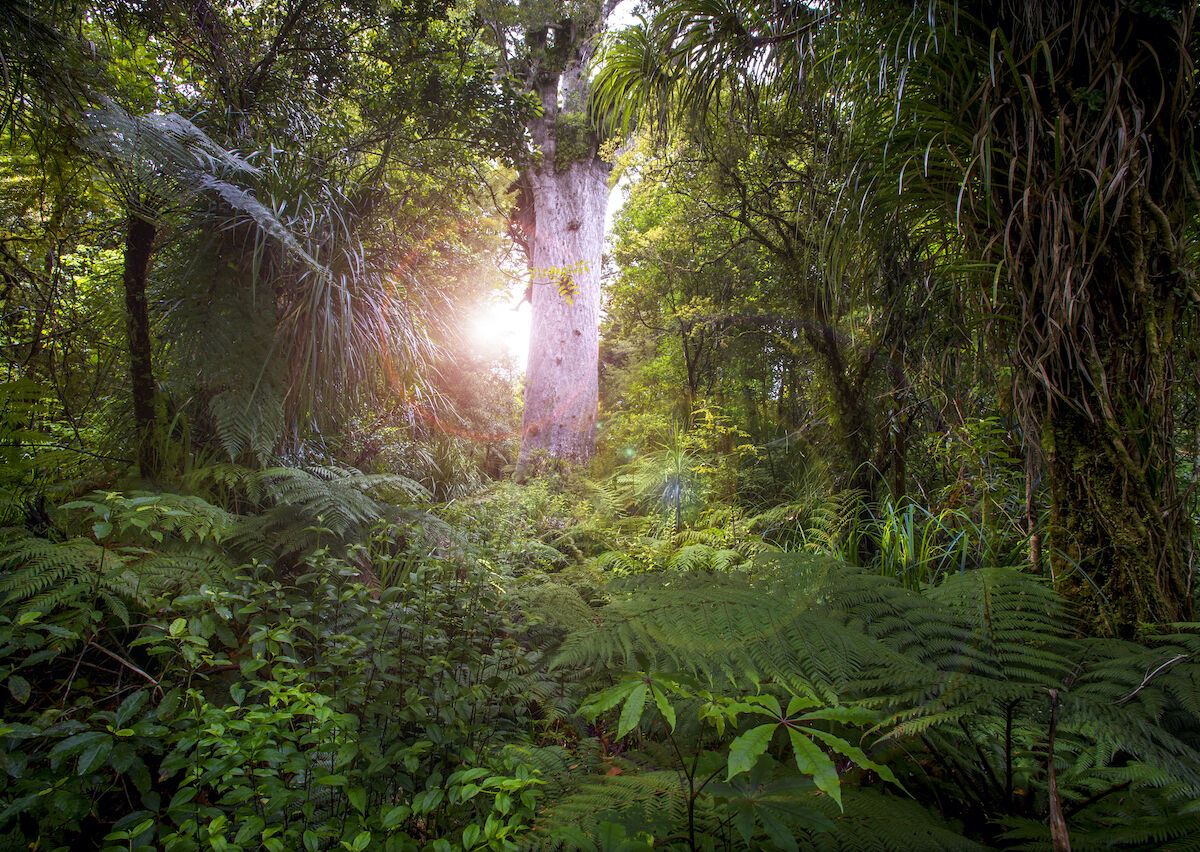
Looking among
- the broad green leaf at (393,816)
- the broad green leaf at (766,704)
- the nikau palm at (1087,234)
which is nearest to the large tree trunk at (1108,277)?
the nikau palm at (1087,234)

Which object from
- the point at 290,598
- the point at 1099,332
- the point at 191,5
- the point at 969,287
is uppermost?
the point at 191,5

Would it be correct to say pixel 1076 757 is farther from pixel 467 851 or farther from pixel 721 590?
pixel 467 851

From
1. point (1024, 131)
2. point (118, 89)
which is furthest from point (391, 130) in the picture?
point (1024, 131)

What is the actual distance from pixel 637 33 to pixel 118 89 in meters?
2.45

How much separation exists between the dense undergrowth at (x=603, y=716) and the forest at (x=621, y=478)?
0.04 feet

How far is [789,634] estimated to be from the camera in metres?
1.03

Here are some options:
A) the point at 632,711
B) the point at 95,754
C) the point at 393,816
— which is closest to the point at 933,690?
the point at 632,711

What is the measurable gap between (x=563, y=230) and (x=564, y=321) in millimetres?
1001

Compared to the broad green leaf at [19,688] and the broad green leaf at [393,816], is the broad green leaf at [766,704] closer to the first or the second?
the broad green leaf at [393,816]

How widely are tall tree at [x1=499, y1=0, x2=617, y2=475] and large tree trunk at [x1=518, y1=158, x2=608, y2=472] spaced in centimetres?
1

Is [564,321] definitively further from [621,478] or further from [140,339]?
[140,339]

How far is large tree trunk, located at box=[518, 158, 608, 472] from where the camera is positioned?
17.7ft

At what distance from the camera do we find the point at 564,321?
5570mm

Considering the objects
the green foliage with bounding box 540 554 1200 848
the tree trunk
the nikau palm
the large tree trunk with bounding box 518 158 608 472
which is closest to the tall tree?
the large tree trunk with bounding box 518 158 608 472
